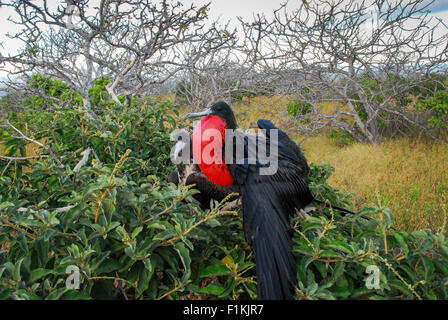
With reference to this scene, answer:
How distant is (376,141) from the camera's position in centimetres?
480

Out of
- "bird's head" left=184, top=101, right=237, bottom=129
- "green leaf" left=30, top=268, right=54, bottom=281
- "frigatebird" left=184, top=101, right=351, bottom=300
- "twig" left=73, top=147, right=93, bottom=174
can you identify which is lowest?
"green leaf" left=30, top=268, right=54, bottom=281

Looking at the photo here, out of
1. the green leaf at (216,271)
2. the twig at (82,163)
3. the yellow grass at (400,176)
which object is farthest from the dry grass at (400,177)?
the twig at (82,163)

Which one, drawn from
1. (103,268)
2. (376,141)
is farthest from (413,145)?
(103,268)

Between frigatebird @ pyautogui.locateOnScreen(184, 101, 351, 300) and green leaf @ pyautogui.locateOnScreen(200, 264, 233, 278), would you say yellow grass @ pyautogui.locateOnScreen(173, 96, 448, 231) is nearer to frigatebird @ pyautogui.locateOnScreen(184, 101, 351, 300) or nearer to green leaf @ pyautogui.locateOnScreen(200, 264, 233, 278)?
frigatebird @ pyautogui.locateOnScreen(184, 101, 351, 300)

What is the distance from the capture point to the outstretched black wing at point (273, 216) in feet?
2.85

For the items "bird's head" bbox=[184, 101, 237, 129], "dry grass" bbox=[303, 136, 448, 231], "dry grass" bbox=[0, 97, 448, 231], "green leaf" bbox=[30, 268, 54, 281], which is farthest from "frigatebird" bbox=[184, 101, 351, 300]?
"dry grass" bbox=[303, 136, 448, 231]

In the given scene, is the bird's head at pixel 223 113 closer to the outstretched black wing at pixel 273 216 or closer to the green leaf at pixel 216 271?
the outstretched black wing at pixel 273 216

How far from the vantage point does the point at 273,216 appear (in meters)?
1.04

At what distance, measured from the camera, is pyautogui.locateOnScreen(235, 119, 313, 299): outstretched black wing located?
2.85 ft

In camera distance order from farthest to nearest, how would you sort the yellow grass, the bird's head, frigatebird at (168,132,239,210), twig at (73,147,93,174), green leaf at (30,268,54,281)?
the yellow grass, the bird's head, frigatebird at (168,132,239,210), twig at (73,147,93,174), green leaf at (30,268,54,281)
